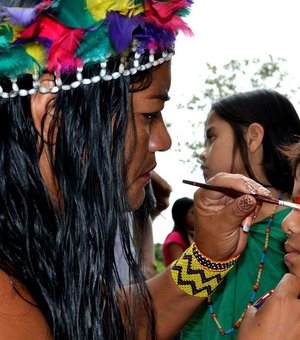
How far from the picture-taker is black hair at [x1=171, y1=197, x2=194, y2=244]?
16.5 feet

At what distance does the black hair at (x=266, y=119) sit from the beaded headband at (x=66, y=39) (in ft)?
4.94

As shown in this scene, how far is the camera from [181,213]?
5195 mm

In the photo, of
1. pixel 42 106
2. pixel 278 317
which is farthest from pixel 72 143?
pixel 278 317

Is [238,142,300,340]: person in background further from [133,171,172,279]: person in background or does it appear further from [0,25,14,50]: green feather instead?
[0,25,14,50]: green feather

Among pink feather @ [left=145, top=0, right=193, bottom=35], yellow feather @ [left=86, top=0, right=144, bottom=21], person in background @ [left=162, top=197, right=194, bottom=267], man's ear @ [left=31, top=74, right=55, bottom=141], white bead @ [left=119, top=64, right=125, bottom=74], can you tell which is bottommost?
person in background @ [left=162, top=197, right=194, bottom=267]

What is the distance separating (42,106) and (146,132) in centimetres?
25

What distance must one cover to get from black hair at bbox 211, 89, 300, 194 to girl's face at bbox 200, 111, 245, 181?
0.02m

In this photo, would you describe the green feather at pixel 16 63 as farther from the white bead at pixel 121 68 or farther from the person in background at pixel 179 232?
the person in background at pixel 179 232

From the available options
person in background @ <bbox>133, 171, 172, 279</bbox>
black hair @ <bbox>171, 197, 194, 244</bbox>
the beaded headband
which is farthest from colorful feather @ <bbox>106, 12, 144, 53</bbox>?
black hair @ <bbox>171, 197, 194, 244</bbox>

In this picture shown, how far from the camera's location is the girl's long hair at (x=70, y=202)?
1215 mm

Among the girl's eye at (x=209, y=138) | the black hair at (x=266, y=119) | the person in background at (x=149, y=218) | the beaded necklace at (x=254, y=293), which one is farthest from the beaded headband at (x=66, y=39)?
the girl's eye at (x=209, y=138)

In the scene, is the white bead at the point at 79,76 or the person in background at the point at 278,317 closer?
the white bead at the point at 79,76

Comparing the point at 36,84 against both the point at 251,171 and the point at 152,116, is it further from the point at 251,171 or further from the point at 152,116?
the point at 251,171

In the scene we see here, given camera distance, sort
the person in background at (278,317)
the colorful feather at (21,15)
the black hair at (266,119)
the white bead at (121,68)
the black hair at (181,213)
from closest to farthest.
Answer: the colorful feather at (21,15) < the white bead at (121,68) < the person in background at (278,317) < the black hair at (266,119) < the black hair at (181,213)
